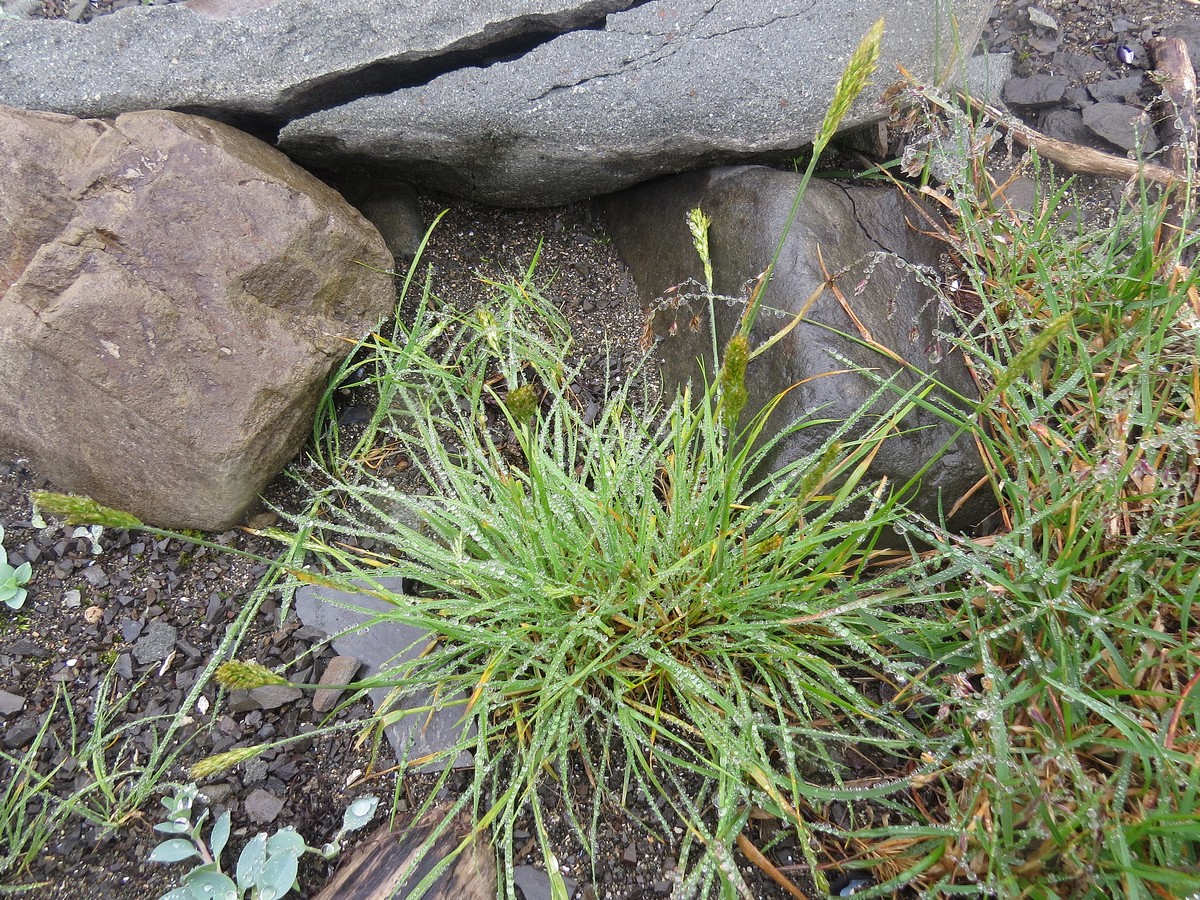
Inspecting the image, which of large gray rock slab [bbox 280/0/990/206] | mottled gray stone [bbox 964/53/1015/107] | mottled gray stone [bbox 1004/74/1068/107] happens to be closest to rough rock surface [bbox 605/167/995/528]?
large gray rock slab [bbox 280/0/990/206]

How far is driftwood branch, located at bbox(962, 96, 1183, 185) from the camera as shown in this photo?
6.97 feet

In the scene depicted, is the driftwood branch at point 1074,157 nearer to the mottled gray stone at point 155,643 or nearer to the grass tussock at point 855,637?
the grass tussock at point 855,637

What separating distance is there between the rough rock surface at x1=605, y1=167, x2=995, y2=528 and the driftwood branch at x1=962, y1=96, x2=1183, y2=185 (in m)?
0.42

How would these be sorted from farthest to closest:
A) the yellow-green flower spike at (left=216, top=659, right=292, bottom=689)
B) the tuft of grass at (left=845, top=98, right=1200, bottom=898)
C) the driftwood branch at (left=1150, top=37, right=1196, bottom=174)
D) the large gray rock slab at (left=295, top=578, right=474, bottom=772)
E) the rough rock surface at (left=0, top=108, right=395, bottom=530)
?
the driftwood branch at (left=1150, top=37, right=1196, bottom=174), the rough rock surface at (left=0, top=108, right=395, bottom=530), the large gray rock slab at (left=295, top=578, right=474, bottom=772), the tuft of grass at (left=845, top=98, right=1200, bottom=898), the yellow-green flower spike at (left=216, top=659, right=292, bottom=689)

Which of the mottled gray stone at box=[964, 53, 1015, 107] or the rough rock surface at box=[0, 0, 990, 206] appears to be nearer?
the rough rock surface at box=[0, 0, 990, 206]

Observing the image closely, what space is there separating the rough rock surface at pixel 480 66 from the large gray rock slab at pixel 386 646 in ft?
3.77

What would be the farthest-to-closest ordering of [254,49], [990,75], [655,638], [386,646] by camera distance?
[990,75], [254,49], [386,646], [655,638]

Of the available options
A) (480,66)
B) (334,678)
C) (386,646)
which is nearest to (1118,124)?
(480,66)

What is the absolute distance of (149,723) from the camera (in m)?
1.60

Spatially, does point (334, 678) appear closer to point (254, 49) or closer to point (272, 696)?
point (272, 696)

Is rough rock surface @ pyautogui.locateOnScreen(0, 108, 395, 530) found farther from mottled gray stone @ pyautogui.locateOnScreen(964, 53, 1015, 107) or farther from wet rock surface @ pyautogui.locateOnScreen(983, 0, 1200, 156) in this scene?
wet rock surface @ pyautogui.locateOnScreen(983, 0, 1200, 156)

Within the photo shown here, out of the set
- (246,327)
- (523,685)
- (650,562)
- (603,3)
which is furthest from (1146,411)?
(246,327)

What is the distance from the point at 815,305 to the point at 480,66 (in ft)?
3.30

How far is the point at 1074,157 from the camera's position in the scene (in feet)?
7.38
